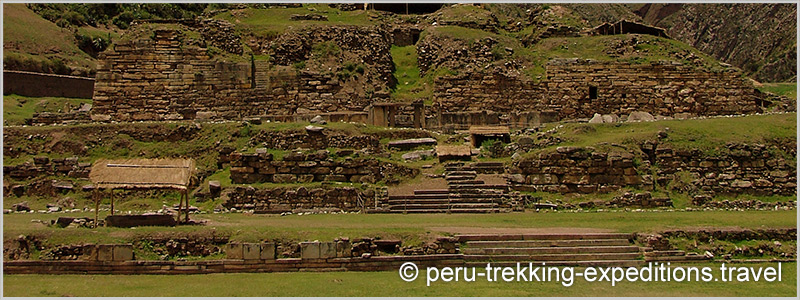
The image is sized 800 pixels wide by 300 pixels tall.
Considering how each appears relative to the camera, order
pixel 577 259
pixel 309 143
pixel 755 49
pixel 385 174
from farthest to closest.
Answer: pixel 755 49 < pixel 309 143 < pixel 385 174 < pixel 577 259

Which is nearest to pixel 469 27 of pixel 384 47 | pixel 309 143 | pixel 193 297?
pixel 384 47

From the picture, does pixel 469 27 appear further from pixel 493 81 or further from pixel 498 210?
pixel 498 210

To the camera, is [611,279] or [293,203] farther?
[293,203]

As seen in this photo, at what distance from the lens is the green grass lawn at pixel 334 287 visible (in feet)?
37.6

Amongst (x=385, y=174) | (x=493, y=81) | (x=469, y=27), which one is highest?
(x=469, y=27)

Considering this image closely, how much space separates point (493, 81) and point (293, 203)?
483 inches

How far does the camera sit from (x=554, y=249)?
45.4ft

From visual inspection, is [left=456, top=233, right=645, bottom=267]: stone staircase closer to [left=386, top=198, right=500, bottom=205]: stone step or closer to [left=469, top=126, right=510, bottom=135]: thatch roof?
[left=386, top=198, right=500, bottom=205]: stone step

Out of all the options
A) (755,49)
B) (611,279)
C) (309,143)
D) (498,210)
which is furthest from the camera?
Result: (755,49)

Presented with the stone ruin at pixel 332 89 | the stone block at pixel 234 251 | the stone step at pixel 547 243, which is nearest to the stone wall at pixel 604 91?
the stone ruin at pixel 332 89

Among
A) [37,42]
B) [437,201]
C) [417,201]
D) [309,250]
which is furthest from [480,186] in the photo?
[37,42]

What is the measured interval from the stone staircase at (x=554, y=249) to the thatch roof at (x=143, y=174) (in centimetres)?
607

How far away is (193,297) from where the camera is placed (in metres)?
11.0

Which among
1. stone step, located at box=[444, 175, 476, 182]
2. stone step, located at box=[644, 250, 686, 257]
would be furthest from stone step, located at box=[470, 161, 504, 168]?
stone step, located at box=[644, 250, 686, 257]
